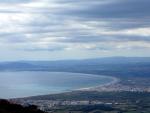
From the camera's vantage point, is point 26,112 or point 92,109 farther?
point 92,109

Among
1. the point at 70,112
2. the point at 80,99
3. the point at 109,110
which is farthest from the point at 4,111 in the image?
the point at 80,99

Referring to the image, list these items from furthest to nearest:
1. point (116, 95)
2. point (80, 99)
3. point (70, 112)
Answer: point (116, 95)
point (80, 99)
point (70, 112)

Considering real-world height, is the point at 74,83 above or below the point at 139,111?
above

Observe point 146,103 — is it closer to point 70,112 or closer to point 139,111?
point 139,111

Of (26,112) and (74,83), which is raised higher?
(74,83)

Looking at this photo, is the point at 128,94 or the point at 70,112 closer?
the point at 70,112

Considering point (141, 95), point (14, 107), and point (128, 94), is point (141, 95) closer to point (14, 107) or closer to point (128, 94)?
point (128, 94)

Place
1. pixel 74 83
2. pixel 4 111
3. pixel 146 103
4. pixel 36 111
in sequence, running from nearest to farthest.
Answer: pixel 4 111, pixel 36 111, pixel 146 103, pixel 74 83

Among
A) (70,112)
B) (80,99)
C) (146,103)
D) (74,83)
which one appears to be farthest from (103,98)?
(74,83)

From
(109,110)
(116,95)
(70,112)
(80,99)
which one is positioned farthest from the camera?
(116,95)
